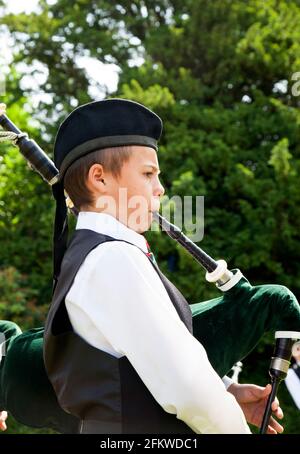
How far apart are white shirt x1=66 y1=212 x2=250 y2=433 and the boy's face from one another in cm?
14

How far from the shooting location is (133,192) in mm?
2002

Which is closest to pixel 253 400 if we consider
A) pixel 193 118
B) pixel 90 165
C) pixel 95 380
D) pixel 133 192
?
pixel 95 380

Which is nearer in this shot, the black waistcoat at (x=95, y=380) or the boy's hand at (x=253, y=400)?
the black waistcoat at (x=95, y=380)

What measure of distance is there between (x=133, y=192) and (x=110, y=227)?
0.10 metres

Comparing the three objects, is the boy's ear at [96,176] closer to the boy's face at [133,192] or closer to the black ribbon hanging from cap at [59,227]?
the boy's face at [133,192]

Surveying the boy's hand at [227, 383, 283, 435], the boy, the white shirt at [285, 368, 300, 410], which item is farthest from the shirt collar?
the white shirt at [285, 368, 300, 410]

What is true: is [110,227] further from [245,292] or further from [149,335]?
[245,292]

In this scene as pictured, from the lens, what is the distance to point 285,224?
1100cm

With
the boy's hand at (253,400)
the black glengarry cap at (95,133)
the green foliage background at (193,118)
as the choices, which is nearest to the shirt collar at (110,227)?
the black glengarry cap at (95,133)

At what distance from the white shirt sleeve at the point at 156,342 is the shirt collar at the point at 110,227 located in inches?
4.6

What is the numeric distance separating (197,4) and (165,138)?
2421 millimetres

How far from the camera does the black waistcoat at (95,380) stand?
1842 mm

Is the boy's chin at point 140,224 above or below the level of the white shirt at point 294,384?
above
